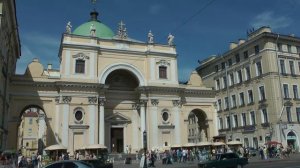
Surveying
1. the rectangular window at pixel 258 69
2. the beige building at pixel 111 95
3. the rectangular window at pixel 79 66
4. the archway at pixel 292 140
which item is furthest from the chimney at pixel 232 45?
the rectangular window at pixel 79 66

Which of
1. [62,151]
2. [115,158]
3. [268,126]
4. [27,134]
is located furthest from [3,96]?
[27,134]

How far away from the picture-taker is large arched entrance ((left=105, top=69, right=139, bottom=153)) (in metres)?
43.3

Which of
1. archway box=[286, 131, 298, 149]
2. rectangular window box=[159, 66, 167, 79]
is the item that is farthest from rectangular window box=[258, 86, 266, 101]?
rectangular window box=[159, 66, 167, 79]

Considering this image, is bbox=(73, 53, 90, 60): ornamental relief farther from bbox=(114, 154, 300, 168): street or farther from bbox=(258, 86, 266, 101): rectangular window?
bbox=(258, 86, 266, 101): rectangular window

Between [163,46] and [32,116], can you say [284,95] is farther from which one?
[32,116]

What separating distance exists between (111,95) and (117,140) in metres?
5.81

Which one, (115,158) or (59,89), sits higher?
(59,89)

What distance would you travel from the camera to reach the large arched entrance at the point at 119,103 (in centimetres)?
4331

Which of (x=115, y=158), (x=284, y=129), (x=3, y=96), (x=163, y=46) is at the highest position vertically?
(x=163, y=46)

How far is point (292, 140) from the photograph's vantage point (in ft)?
152

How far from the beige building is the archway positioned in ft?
32.2

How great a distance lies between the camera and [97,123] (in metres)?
40.1

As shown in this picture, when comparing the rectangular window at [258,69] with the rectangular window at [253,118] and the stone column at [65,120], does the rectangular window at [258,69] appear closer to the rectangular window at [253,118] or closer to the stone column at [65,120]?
the rectangular window at [253,118]

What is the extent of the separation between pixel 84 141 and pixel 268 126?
24.7m
